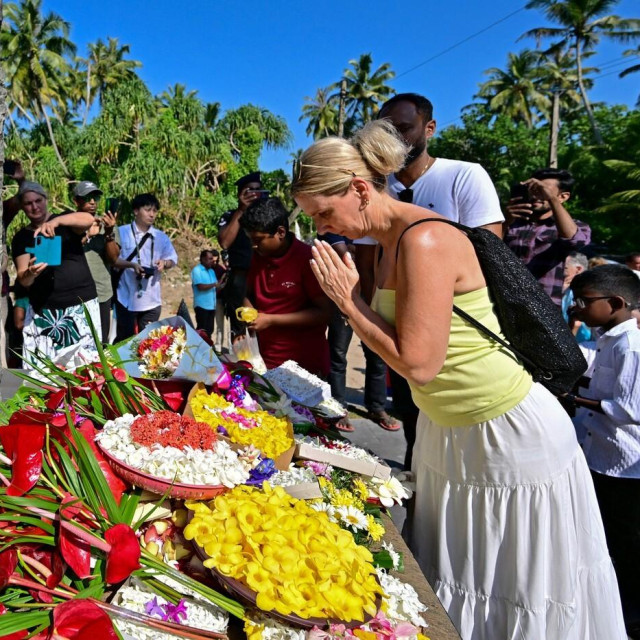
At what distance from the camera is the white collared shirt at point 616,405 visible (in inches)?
92.6

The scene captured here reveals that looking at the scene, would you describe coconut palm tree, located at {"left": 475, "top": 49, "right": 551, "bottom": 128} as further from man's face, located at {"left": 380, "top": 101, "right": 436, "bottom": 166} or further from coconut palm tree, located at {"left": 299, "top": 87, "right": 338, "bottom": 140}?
man's face, located at {"left": 380, "top": 101, "right": 436, "bottom": 166}

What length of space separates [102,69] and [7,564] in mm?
40829

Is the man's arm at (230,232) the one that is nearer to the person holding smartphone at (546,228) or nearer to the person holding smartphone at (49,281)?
the person holding smartphone at (49,281)

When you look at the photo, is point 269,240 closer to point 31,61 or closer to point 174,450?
point 174,450

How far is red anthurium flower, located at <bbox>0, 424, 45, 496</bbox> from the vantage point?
1.20 meters

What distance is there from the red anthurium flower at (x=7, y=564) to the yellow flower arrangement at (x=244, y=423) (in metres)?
0.62

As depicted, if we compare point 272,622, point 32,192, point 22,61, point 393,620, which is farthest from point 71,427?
point 22,61

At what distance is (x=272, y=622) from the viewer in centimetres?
111

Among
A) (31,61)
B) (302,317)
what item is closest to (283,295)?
(302,317)

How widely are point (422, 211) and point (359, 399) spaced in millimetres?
4518

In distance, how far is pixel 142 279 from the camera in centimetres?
564

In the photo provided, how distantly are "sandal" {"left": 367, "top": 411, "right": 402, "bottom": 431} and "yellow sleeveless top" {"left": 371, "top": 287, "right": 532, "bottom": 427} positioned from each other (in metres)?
3.33

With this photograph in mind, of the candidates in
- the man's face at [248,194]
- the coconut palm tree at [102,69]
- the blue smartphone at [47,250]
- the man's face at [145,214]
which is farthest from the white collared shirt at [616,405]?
the coconut palm tree at [102,69]

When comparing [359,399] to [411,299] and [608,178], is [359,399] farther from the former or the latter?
[608,178]
